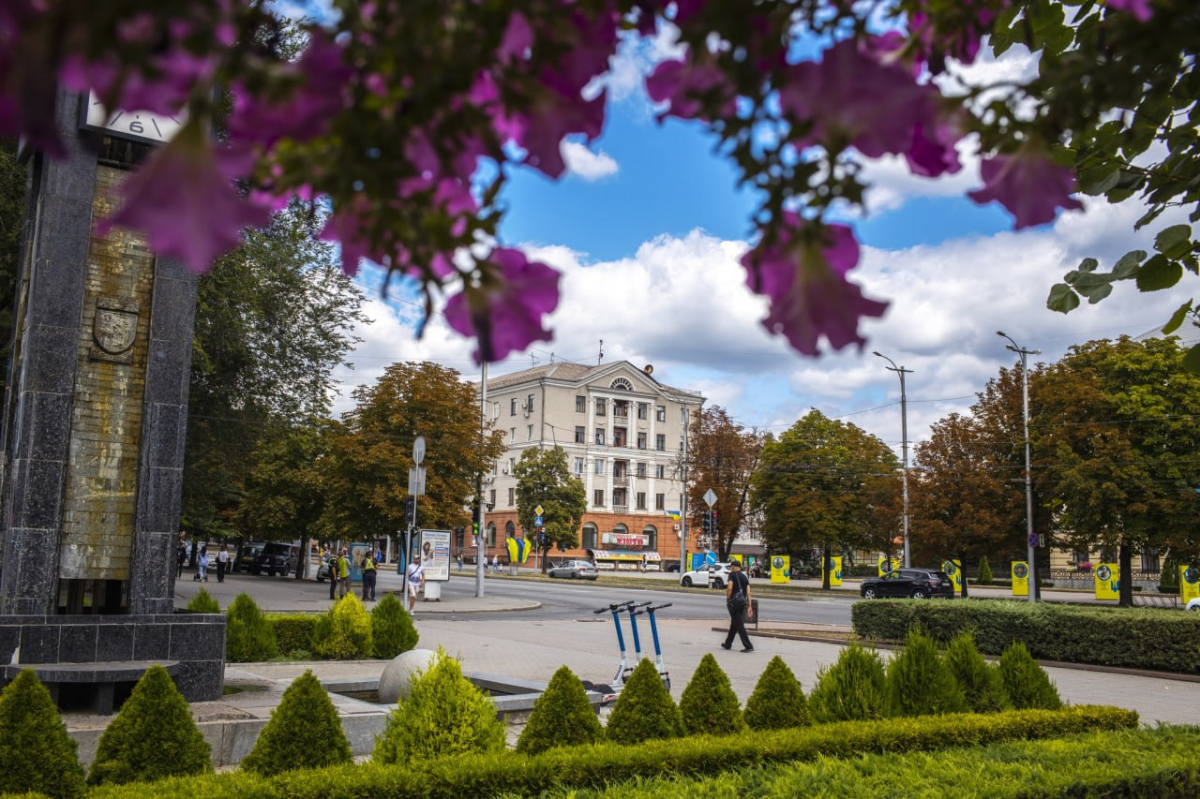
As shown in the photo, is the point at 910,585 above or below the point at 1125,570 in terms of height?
below

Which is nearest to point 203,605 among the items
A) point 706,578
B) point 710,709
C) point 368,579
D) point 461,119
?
point 710,709

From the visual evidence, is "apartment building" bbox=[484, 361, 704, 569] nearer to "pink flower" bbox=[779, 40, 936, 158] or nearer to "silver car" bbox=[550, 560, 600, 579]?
"silver car" bbox=[550, 560, 600, 579]

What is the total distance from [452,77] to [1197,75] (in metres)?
2.15

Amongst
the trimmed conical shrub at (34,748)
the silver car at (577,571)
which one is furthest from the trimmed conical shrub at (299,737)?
the silver car at (577,571)

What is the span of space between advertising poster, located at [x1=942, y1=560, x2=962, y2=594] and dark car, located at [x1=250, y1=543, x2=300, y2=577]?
32978 millimetres

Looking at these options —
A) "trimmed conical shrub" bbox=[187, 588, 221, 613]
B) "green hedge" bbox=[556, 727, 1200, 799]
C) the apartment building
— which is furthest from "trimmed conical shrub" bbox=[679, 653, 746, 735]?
the apartment building

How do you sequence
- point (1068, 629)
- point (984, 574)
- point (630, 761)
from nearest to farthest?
point (630, 761)
point (1068, 629)
point (984, 574)

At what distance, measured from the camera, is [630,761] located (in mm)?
6258

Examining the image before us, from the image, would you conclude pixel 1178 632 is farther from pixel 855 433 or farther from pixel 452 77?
pixel 855 433

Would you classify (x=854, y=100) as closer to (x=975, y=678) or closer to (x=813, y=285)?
(x=813, y=285)

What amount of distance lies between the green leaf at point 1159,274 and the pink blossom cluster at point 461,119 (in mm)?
2672

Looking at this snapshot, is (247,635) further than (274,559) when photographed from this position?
No

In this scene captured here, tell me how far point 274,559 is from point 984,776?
175 ft

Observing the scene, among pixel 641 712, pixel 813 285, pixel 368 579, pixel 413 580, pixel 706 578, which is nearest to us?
pixel 813 285
